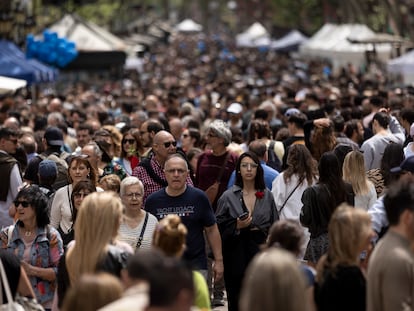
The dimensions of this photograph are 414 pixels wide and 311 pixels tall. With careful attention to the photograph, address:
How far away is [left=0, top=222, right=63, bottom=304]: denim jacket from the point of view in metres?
8.52

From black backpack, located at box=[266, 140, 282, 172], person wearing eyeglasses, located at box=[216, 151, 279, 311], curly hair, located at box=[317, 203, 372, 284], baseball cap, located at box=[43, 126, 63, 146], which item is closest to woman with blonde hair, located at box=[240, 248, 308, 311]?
curly hair, located at box=[317, 203, 372, 284]

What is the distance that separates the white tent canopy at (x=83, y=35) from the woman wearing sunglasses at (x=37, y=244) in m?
29.5

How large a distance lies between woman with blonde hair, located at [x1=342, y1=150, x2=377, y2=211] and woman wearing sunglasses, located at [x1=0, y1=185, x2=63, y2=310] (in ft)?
7.98

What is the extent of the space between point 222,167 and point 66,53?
69.2 ft

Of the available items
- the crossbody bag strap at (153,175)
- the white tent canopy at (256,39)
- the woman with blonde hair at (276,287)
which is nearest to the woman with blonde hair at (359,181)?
the crossbody bag strap at (153,175)

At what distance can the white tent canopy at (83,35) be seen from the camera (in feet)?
126

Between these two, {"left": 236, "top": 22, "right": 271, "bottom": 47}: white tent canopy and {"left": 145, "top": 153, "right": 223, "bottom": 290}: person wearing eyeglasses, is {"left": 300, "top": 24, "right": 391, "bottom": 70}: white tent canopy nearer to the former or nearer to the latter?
{"left": 145, "top": 153, "right": 223, "bottom": 290}: person wearing eyeglasses

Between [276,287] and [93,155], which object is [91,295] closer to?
[276,287]

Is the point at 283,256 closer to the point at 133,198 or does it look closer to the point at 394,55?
the point at 133,198

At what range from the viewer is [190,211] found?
9.55 metres

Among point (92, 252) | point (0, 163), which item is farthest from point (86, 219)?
point (0, 163)

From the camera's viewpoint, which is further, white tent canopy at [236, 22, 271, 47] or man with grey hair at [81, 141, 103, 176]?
white tent canopy at [236, 22, 271, 47]

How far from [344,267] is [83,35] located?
3290 centimetres

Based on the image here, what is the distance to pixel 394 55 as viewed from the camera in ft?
119
